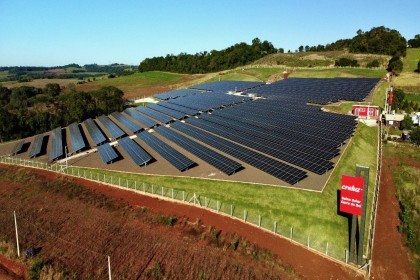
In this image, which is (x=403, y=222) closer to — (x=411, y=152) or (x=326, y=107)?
(x=411, y=152)

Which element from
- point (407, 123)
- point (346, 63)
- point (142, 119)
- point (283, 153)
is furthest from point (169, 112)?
point (346, 63)

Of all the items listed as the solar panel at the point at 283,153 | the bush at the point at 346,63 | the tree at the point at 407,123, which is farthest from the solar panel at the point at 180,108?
the bush at the point at 346,63

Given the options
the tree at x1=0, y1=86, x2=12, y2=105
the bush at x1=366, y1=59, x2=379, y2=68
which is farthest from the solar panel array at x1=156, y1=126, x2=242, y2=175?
the tree at x1=0, y1=86, x2=12, y2=105

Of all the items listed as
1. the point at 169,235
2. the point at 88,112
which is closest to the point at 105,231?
the point at 169,235

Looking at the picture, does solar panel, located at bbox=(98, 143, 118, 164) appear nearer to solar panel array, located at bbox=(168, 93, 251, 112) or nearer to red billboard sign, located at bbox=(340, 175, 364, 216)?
solar panel array, located at bbox=(168, 93, 251, 112)

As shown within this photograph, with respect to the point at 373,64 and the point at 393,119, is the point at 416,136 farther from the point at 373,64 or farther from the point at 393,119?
the point at 373,64
